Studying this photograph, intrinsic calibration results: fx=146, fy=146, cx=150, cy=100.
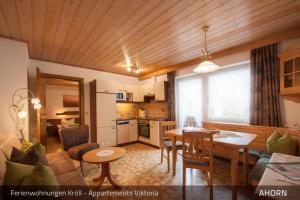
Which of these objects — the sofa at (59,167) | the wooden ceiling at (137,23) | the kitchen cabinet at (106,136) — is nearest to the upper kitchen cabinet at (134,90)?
the kitchen cabinet at (106,136)

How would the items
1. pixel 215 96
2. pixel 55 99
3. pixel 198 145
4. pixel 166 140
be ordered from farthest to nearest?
pixel 55 99
pixel 215 96
pixel 166 140
pixel 198 145

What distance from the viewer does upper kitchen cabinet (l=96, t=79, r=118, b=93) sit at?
4184mm

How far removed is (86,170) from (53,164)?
0.85 meters

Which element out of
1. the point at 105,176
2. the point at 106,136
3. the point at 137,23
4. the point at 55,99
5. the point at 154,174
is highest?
the point at 137,23

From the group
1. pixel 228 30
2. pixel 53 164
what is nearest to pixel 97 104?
pixel 53 164

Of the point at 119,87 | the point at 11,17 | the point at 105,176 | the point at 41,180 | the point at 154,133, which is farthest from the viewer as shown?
the point at 119,87

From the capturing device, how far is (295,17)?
82.8 inches

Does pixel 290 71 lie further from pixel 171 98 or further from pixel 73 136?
pixel 73 136

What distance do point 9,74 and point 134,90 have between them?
11.0 feet

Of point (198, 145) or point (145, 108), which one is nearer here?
point (198, 145)

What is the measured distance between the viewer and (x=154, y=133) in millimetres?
4492

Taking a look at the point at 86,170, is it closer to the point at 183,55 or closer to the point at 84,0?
the point at 84,0

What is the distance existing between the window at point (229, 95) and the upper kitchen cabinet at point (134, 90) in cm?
256

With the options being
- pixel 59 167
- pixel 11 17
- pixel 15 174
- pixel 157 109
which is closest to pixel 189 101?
pixel 157 109
